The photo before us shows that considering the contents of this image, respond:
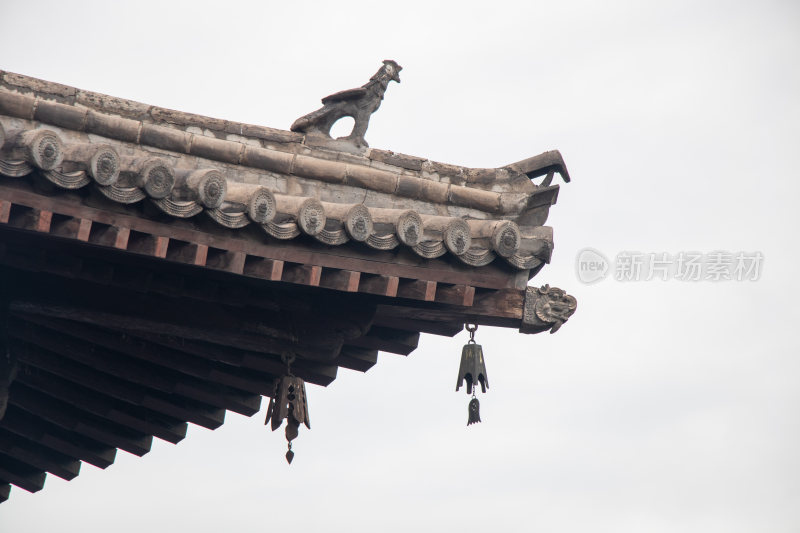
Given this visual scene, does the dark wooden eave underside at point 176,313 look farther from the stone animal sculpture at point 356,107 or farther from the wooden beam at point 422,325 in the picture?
the stone animal sculpture at point 356,107

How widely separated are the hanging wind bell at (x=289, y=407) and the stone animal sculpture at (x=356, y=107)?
61.4 inches

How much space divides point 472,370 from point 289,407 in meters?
1.18

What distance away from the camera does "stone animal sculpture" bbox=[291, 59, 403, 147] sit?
8375 millimetres

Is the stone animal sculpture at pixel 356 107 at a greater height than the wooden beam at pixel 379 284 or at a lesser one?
greater

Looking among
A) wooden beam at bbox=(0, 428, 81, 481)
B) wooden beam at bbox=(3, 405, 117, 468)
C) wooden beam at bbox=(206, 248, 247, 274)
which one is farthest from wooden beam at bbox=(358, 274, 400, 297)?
wooden beam at bbox=(0, 428, 81, 481)

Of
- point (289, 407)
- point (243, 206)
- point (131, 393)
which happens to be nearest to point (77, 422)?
point (131, 393)

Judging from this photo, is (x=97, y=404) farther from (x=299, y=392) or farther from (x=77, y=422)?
(x=299, y=392)

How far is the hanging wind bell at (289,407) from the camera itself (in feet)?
26.8

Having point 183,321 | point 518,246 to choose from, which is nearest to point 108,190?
point 183,321

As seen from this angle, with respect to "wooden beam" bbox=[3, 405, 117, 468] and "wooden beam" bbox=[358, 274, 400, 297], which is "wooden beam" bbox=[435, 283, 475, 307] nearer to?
"wooden beam" bbox=[358, 274, 400, 297]

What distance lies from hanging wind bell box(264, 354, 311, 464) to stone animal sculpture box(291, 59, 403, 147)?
5.12 feet

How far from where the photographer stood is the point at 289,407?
8.23 m

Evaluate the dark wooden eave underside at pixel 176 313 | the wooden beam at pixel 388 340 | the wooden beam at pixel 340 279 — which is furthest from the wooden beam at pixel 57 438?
the wooden beam at pixel 340 279

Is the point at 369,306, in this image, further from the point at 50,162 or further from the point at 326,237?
the point at 50,162
